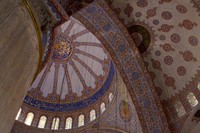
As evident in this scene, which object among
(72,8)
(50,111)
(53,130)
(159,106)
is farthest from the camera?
(50,111)

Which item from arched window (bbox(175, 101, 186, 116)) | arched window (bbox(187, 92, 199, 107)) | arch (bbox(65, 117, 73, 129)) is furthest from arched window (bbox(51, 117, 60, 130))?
arched window (bbox(187, 92, 199, 107))

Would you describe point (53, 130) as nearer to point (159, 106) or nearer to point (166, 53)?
point (159, 106)

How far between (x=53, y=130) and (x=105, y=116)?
90.7 inches

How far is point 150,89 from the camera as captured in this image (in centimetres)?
723

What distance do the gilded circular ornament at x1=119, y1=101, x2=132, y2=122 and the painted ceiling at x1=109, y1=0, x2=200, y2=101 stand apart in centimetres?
161

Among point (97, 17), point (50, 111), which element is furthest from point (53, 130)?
point (97, 17)

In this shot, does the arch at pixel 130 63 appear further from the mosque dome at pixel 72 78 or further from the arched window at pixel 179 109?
the mosque dome at pixel 72 78

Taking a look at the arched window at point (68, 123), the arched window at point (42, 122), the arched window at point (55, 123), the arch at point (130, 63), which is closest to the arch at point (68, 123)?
the arched window at point (68, 123)

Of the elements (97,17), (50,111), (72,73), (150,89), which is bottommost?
(150,89)

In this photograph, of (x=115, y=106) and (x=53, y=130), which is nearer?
(x=115, y=106)

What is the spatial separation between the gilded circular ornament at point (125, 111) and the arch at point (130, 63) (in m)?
1.38

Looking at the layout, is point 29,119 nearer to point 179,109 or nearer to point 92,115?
point 92,115

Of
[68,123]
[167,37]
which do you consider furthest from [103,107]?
[167,37]

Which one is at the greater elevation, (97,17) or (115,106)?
(97,17)
